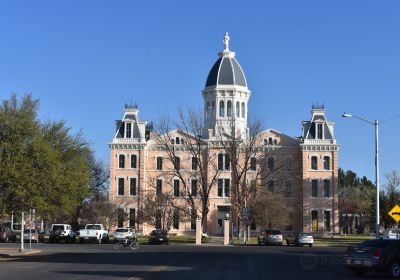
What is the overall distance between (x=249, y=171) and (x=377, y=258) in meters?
64.1

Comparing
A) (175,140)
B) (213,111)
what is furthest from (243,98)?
(175,140)

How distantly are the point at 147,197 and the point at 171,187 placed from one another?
1033 cm

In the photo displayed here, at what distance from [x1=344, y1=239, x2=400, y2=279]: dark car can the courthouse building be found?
59.2m

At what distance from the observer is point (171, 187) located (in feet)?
291

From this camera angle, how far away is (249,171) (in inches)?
3467

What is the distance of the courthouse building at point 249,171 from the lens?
86.0 m

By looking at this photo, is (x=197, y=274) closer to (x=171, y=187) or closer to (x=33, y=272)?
(x=33, y=272)

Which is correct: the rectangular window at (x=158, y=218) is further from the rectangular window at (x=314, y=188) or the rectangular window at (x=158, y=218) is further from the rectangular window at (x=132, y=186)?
the rectangular window at (x=314, y=188)

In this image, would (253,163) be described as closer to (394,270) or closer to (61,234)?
(61,234)

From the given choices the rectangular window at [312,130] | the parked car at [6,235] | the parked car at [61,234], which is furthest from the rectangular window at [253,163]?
the parked car at [6,235]

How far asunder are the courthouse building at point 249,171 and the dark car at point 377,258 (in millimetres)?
59161

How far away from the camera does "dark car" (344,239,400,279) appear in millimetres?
23922

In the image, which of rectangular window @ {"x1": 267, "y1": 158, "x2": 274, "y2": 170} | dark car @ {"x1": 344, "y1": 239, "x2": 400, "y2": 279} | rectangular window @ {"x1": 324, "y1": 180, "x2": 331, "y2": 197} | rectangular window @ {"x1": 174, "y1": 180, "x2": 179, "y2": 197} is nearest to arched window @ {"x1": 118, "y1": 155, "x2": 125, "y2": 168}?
rectangular window @ {"x1": 174, "y1": 180, "x2": 179, "y2": 197}

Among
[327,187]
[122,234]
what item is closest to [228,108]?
[327,187]
